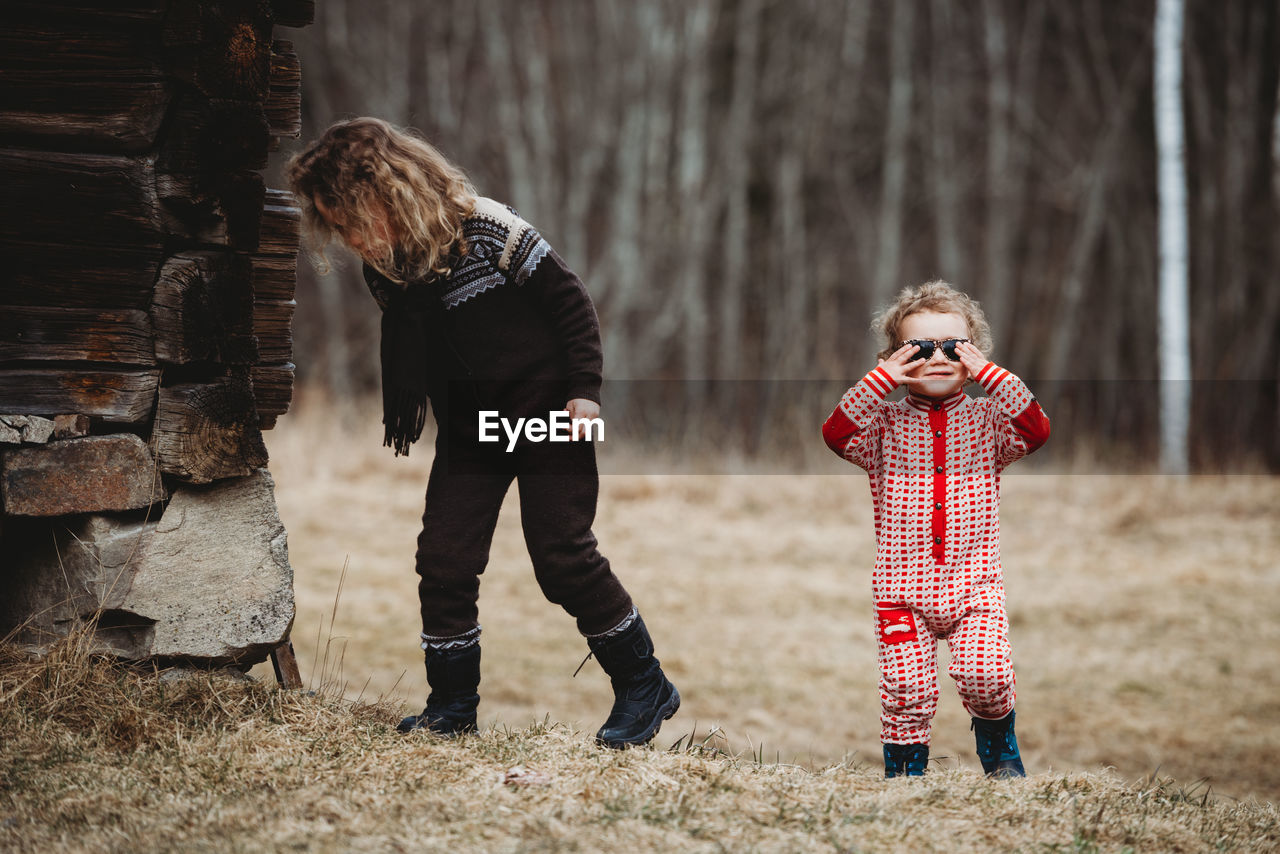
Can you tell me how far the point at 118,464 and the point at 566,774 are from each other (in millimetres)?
1559

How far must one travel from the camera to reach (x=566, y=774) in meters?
2.87

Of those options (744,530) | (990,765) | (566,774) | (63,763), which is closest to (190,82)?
(63,763)

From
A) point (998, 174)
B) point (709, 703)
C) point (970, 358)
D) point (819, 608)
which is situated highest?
point (998, 174)

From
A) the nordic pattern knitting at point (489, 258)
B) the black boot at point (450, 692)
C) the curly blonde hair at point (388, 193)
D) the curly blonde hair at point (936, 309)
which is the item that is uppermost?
the curly blonde hair at point (388, 193)

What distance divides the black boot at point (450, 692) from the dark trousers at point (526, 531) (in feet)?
0.24

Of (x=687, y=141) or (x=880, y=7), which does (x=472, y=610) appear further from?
(x=880, y=7)

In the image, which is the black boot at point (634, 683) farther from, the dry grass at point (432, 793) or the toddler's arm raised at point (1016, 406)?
the toddler's arm raised at point (1016, 406)

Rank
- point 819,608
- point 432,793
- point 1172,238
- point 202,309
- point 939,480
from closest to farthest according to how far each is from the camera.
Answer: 1. point 432,793
2. point 939,480
3. point 202,309
4. point 819,608
5. point 1172,238

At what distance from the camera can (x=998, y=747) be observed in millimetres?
3086

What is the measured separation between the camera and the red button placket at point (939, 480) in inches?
117

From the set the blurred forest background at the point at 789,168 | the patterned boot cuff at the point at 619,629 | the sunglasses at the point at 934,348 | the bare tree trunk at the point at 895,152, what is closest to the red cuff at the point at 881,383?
the sunglasses at the point at 934,348

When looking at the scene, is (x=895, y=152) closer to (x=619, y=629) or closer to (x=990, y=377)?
(x=990, y=377)

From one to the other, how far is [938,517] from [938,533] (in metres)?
0.04

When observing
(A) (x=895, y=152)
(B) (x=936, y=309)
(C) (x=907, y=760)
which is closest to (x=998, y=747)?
(C) (x=907, y=760)
